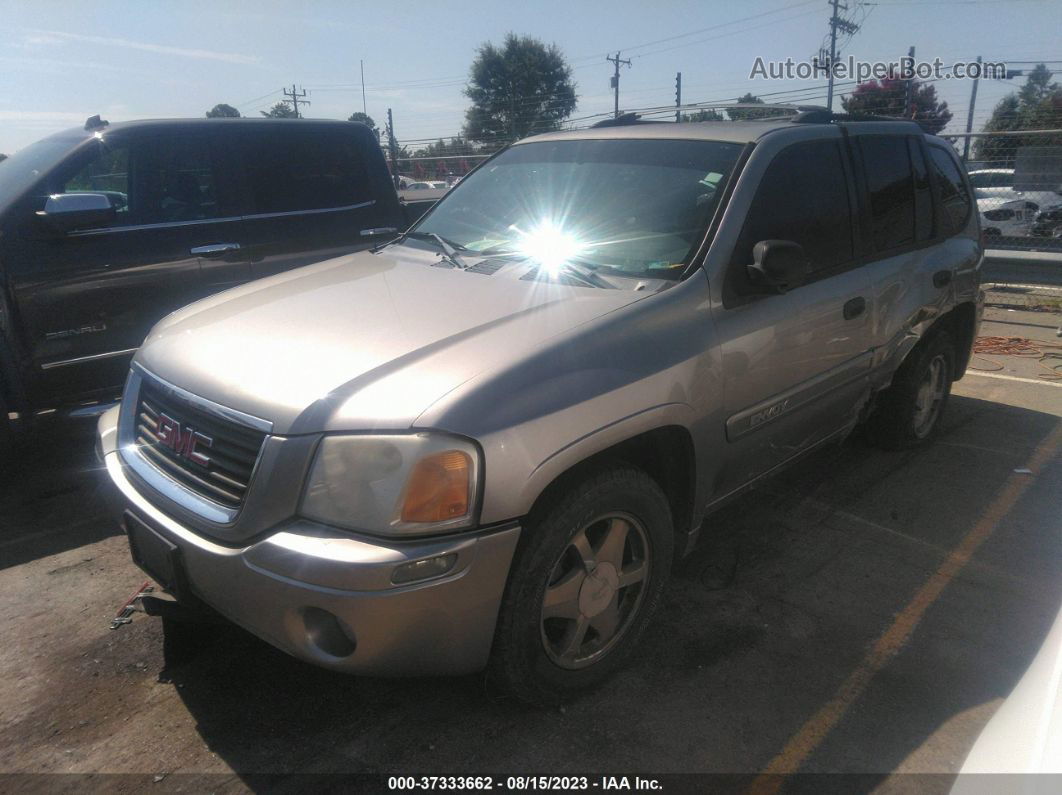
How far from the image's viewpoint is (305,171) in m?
5.52

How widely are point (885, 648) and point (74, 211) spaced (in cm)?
456

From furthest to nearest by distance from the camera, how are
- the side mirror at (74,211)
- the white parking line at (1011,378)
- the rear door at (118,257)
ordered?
the white parking line at (1011,378) → the rear door at (118,257) → the side mirror at (74,211)

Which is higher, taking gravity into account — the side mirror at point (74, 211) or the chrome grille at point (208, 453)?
the side mirror at point (74, 211)

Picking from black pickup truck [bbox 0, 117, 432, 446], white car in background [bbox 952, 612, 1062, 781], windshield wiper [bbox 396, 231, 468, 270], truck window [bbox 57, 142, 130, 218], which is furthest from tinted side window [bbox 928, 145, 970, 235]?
truck window [bbox 57, 142, 130, 218]

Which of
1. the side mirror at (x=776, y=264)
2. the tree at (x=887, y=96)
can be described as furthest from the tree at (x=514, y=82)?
the side mirror at (x=776, y=264)

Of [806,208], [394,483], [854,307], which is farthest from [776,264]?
[394,483]

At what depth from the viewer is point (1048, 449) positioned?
4.96 m

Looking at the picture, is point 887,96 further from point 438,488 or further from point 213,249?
point 438,488

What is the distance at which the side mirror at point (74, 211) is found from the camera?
13.7 ft

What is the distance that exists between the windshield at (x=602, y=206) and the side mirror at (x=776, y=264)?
24 centimetres

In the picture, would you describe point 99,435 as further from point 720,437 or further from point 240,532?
point 720,437

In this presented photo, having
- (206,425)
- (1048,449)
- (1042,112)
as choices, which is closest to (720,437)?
(206,425)

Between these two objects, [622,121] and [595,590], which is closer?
[595,590]

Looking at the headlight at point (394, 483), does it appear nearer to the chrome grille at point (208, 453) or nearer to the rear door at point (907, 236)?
the chrome grille at point (208, 453)
